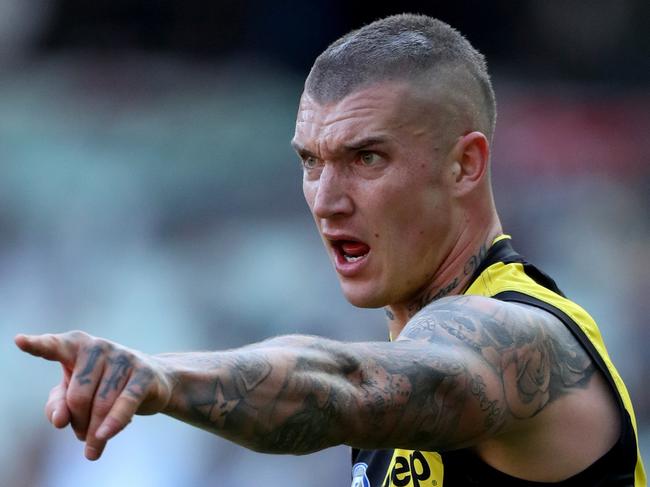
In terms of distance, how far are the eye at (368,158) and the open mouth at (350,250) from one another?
0.27 metres

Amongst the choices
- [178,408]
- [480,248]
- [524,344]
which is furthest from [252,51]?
[178,408]

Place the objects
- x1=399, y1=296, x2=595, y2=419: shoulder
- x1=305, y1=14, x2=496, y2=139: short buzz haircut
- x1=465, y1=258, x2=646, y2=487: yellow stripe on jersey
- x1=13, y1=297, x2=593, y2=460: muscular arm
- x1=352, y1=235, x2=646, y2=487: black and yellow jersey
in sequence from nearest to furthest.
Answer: x1=13, y1=297, x2=593, y2=460: muscular arm
x1=399, y1=296, x2=595, y2=419: shoulder
x1=352, y1=235, x2=646, y2=487: black and yellow jersey
x1=465, y1=258, x2=646, y2=487: yellow stripe on jersey
x1=305, y1=14, x2=496, y2=139: short buzz haircut

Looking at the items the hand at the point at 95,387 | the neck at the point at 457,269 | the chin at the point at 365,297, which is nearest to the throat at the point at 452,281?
the neck at the point at 457,269

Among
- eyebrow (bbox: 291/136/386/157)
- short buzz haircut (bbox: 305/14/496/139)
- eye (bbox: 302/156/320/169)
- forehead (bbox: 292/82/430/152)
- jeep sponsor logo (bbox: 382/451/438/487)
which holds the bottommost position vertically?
jeep sponsor logo (bbox: 382/451/438/487)

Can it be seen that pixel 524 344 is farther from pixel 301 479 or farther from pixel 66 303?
pixel 66 303

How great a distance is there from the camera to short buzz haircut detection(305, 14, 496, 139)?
3.84m

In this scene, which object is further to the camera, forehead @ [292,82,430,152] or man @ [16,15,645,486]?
forehead @ [292,82,430,152]

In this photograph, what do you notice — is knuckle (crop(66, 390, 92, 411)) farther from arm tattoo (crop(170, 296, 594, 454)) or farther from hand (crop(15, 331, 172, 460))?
arm tattoo (crop(170, 296, 594, 454))

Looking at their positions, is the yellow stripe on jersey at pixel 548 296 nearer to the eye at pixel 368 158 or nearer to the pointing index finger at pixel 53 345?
the eye at pixel 368 158

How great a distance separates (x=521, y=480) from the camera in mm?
3150

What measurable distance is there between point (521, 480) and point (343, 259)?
107 cm

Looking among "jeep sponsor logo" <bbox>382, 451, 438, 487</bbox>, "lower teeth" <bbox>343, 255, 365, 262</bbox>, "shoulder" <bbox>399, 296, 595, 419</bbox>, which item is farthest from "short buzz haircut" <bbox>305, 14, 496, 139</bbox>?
"jeep sponsor logo" <bbox>382, 451, 438, 487</bbox>

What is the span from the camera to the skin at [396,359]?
2.26 metres

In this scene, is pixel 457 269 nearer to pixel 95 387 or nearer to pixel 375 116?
pixel 375 116
